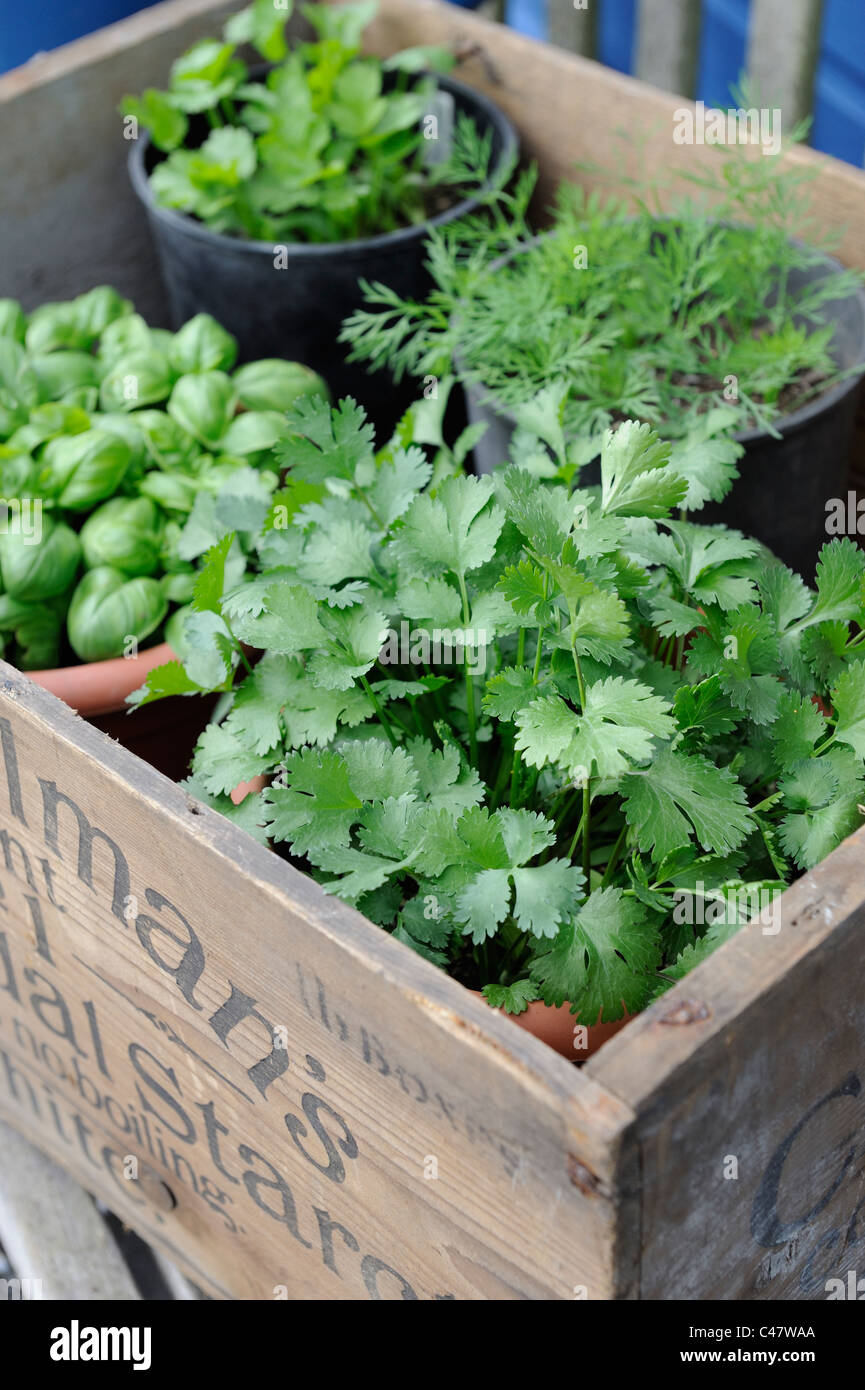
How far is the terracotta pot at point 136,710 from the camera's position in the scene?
3.38 feet

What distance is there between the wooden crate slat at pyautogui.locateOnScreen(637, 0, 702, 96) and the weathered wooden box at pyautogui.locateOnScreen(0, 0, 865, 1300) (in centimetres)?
147

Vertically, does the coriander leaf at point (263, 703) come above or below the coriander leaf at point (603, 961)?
above

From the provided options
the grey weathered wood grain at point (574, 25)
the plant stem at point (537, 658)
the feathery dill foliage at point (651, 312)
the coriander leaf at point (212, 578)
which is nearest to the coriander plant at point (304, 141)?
the feathery dill foliage at point (651, 312)

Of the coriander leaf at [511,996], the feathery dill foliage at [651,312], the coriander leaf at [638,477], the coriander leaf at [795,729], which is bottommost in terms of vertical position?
the coriander leaf at [511,996]

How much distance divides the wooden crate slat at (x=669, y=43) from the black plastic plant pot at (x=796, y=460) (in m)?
0.80

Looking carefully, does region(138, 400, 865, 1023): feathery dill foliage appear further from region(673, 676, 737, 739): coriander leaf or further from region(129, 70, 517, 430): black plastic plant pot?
region(129, 70, 517, 430): black plastic plant pot

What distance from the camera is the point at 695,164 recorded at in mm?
1362

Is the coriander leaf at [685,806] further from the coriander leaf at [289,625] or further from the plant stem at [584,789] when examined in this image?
the coriander leaf at [289,625]

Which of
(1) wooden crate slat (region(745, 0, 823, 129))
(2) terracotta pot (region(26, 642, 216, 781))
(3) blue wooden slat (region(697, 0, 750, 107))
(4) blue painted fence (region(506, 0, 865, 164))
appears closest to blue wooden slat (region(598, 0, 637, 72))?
(4) blue painted fence (region(506, 0, 865, 164))

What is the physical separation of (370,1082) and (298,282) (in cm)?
89

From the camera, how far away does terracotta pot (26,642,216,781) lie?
103 cm

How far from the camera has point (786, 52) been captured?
1.71 meters

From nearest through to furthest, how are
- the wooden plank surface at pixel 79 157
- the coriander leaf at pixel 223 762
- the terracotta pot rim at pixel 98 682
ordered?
the coriander leaf at pixel 223 762
the terracotta pot rim at pixel 98 682
the wooden plank surface at pixel 79 157

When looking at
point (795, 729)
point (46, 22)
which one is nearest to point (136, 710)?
point (795, 729)
